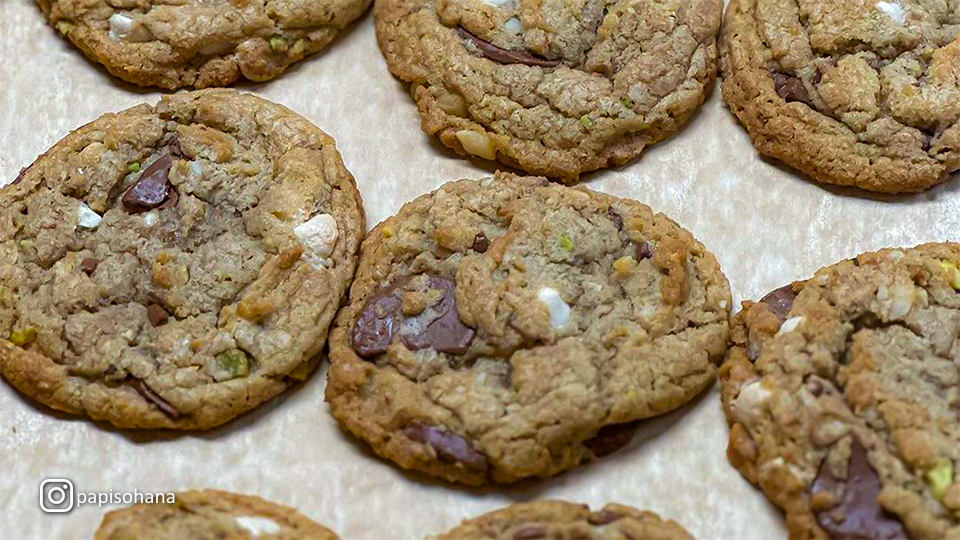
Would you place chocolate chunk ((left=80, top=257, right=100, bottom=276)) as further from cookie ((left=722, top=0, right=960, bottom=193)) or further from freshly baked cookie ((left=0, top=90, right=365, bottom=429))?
cookie ((left=722, top=0, right=960, bottom=193))

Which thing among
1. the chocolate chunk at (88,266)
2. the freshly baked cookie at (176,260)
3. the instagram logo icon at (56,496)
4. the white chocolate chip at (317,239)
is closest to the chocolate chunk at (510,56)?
the freshly baked cookie at (176,260)

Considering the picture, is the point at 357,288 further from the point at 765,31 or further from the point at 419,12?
the point at 765,31

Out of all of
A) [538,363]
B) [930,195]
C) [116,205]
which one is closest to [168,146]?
[116,205]

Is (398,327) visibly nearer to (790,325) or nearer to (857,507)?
(790,325)

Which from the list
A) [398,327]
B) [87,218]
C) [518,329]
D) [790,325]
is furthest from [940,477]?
[87,218]

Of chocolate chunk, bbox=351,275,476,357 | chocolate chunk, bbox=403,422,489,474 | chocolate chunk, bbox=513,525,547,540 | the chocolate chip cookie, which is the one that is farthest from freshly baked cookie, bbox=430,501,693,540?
chocolate chunk, bbox=351,275,476,357

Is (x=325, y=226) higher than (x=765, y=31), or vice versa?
(x=765, y=31)

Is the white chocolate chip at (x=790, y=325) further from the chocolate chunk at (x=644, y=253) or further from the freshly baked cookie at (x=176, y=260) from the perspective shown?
the freshly baked cookie at (x=176, y=260)
